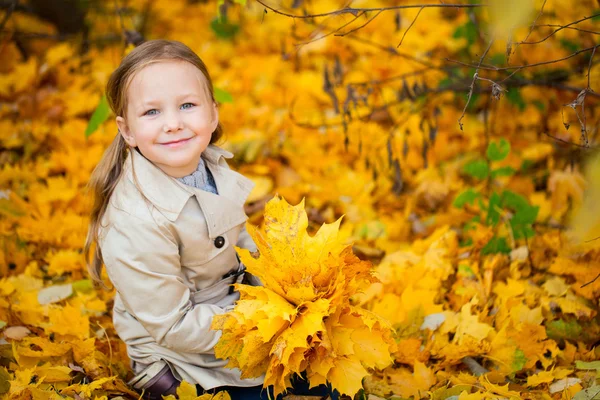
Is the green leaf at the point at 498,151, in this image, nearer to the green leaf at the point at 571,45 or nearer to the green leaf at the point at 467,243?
the green leaf at the point at 467,243

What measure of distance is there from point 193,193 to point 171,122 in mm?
229

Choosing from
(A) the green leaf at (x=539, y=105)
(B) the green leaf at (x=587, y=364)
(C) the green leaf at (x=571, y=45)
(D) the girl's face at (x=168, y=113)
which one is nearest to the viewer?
(D) the girl's face at (x=168, y=113)

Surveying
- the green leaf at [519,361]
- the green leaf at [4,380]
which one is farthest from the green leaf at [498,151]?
the green leaf at [4,380]

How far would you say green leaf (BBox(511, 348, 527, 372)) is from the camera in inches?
83.5

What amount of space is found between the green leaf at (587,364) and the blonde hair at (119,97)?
1.49m

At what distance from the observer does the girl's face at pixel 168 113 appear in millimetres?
1769

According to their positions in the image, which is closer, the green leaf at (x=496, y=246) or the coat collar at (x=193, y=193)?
the coat collar at (x=193, y=193)

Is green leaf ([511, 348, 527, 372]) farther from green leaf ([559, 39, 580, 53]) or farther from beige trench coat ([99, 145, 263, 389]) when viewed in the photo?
green leaf ([559, 39, 580, 53])

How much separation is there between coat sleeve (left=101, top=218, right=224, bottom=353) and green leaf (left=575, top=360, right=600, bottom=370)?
1.22 metres

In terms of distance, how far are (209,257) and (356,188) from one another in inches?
61.2

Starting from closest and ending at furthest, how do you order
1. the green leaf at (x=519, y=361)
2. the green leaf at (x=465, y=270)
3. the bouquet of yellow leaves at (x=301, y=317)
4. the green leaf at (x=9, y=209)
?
the bouquet of yellow leaves at (x=301, y=317) → the green leaf at (x=519, y=361) → the green leaf at (x=465, y=270) → the green leaf at (x=9, y=209)

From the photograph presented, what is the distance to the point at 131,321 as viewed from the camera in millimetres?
1981

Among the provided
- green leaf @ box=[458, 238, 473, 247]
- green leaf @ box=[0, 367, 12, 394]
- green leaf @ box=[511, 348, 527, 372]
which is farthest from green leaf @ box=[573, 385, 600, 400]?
green leaf @ box=[0, 367, 12, 394]

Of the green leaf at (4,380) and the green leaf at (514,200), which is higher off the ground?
the green leaf at (514,200)
